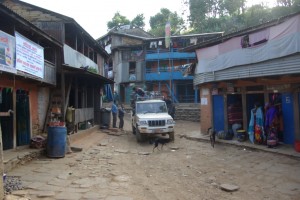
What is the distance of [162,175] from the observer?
9.41 m

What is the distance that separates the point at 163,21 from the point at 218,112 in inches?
1742

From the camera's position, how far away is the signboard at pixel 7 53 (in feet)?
28.4

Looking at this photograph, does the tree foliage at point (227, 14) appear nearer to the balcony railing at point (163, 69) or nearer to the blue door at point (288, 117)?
the balcony railing at point (163, 69)

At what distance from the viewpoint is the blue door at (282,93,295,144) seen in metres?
11.9

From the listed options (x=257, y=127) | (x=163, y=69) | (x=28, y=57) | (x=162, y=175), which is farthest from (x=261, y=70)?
(x=163, y=69)

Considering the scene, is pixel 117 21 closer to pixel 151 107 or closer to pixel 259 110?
pixel 151 107

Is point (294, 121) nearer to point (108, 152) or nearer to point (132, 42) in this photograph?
point (108, 152)

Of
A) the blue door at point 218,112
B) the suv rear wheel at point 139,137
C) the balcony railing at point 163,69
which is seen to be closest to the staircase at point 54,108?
the suv rear wheel at point 139,137

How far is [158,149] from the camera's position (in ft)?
46.4

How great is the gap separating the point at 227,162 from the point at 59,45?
9362 mm

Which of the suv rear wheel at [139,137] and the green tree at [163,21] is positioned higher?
the green tree at [163,21]

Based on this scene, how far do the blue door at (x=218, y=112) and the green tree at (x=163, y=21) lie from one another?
1423 inches

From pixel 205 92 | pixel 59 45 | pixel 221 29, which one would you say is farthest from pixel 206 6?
pixel 59 45

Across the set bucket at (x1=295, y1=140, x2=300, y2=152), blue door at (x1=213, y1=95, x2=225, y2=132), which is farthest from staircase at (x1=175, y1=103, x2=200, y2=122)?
bucket at (x1=295, y1=140, x2=300, y2=152)
